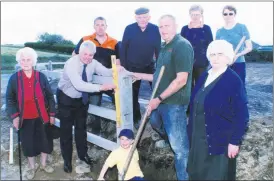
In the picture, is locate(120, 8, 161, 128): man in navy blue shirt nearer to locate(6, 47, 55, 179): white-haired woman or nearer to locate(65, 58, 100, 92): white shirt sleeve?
locate(65, 58, 100, 92): white shirt sleeve

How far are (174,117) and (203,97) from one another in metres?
0.62

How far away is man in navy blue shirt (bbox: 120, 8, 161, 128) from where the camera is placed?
16.4ft

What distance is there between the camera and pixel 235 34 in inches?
194

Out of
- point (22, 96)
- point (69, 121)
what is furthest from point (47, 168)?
point (22, 96)

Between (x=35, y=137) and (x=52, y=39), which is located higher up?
(x=52, y=39)

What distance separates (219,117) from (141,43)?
7.63 feet

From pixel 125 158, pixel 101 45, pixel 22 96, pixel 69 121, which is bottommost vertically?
pixel 125 158

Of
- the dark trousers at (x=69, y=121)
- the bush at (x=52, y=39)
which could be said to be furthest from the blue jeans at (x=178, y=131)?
the bush at (x=52, y=39)

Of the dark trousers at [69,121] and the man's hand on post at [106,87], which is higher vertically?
the man's hand on post at [106,87]

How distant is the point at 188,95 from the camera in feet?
12.2

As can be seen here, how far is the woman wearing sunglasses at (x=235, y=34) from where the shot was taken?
4922mm

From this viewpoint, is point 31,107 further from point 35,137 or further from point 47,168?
point 47,168

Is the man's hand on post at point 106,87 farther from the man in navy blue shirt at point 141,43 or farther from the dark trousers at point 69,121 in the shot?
the man in navy blue shirt at point 141,43

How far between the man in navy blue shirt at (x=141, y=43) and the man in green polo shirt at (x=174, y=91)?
1270 millimetres
